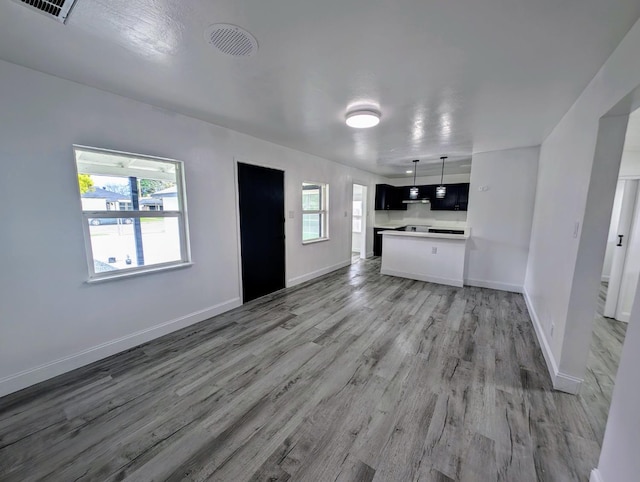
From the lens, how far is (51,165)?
6.54ft

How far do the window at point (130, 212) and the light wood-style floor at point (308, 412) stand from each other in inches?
35.4

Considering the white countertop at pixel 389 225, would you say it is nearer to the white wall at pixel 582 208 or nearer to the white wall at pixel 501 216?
the white wall at pixel 501 216

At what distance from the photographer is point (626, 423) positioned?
1.08 metres

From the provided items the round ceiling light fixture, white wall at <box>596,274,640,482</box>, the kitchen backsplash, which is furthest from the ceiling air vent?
the kitchen backsplash

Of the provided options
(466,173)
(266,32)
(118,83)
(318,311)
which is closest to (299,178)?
(318,311)

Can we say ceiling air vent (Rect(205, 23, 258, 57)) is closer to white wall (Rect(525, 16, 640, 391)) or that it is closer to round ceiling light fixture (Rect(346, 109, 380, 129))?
round ceiling light fixture (Rect(346, 109, 380, 129))

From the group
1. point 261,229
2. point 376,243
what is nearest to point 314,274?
point 261,229

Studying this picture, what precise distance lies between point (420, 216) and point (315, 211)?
392 cm

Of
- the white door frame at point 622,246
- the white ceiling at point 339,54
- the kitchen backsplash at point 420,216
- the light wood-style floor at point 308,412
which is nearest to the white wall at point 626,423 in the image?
the light wood-style floor at point 308,412

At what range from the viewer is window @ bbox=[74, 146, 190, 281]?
7.37 ft

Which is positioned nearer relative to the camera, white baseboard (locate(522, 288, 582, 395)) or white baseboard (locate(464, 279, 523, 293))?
white baseboard (locate(522, 288, 582, 395))

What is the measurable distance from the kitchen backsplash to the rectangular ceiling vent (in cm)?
688

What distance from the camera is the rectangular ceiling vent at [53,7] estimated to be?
1.23 metres

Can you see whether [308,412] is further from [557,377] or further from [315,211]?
[315,211]
